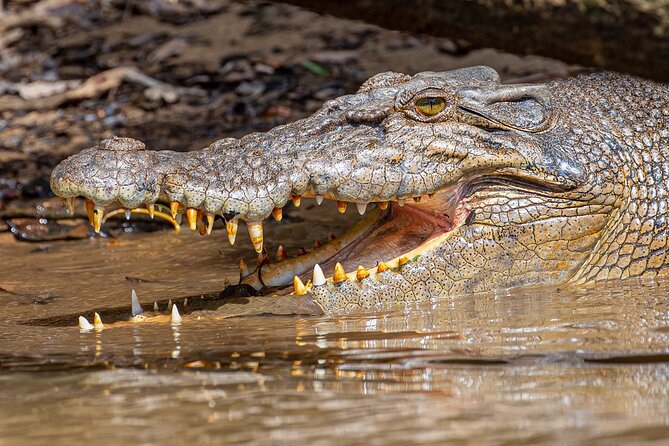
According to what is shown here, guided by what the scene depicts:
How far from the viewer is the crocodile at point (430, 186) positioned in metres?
4.65

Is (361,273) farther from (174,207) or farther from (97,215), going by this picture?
(97,215)

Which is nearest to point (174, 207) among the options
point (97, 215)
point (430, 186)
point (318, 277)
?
point (97, 215)

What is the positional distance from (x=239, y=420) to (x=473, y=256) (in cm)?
218

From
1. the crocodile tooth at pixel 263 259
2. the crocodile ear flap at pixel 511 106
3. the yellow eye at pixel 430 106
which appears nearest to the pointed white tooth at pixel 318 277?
the crocodile tooth at pixel 263 259

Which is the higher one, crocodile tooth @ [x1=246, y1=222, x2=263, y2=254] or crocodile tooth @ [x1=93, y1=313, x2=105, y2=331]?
crocodile tooth @ [x1=246, y1=222, x2=263, y2=254]

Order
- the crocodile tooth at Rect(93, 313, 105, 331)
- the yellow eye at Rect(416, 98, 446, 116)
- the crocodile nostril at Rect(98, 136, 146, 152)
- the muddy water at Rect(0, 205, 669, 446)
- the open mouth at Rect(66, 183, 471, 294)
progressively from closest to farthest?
1. the muddy water at Rect(0, 205, 669, 446)
2. the crocodile tooth at Rect(93, 313, 105, 331)
3. the crocodile nostril at Rect(98, 136, 146, 152)
4. the open mouth at Rect(66, 183, 471, 294)
5. the yellow eye at Rect(416, 98, 446, 116)

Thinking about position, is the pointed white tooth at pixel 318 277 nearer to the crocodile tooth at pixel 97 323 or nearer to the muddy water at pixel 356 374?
the muddy water at pixel 356 374

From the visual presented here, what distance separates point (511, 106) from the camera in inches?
202

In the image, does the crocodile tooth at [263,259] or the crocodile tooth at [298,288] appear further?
the crocodile tooth at [263,259]

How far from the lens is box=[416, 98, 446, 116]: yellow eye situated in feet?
16.3

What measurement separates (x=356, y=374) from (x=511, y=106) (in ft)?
6.97

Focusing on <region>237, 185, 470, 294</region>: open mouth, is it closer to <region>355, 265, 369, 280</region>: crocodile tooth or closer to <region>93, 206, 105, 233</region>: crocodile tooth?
<region>355, 265, 369, 280</region>: crocodile tooth

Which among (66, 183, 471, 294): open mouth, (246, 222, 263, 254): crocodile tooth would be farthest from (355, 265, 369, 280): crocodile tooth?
(246, 222, 263, 254): crocodile tooth

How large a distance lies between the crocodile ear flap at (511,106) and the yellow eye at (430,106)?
0.10 m
